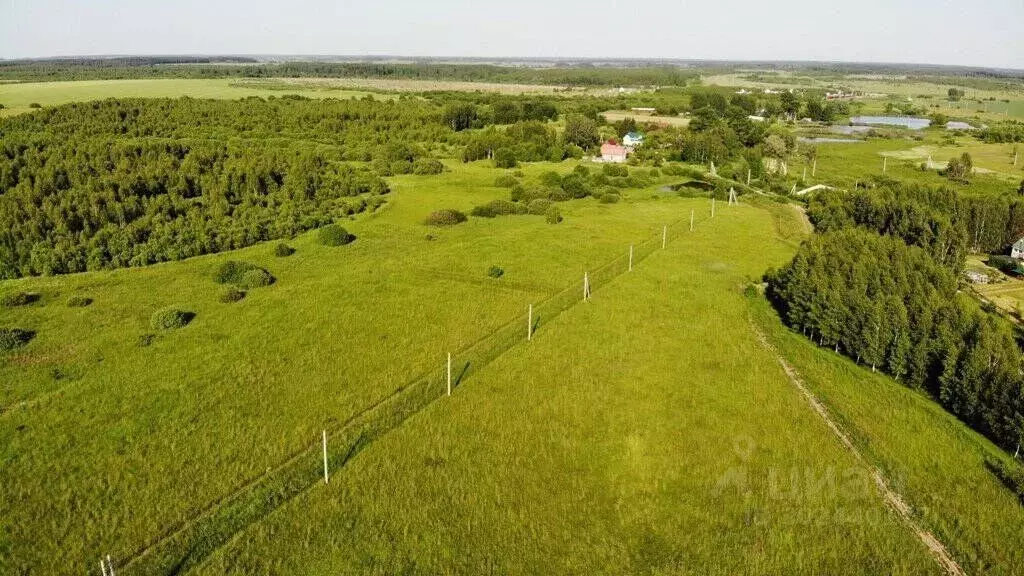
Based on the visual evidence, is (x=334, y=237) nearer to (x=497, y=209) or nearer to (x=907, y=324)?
(x=497, y=209)

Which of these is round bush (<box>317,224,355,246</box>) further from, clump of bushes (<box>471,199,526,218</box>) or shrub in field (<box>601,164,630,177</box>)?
shrub in field (<box>601,164,630,177</box>)

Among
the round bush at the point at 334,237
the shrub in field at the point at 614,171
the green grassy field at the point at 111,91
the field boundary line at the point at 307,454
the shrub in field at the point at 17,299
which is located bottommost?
the field boundary line at the point at 307,454

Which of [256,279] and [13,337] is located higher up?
[256,279]

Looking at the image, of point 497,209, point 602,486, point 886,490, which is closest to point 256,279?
point 497,209

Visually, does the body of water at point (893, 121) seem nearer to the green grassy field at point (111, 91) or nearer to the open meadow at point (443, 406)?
the open meadow at point (443, 406)

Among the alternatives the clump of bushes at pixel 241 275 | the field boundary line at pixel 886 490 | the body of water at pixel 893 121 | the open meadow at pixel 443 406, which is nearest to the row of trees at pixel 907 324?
the open meadow at pixel 443 406

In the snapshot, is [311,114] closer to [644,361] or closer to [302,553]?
[644,361]

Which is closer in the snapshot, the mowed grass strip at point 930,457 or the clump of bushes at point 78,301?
the mowed grass strip at point 930,457
